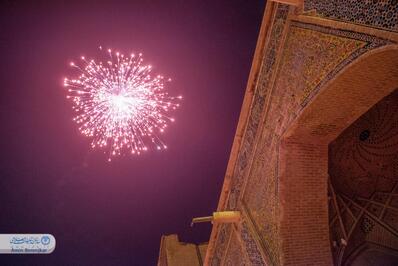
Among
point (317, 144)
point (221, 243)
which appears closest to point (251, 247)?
point (221, 243)

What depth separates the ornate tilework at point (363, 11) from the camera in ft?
8.08

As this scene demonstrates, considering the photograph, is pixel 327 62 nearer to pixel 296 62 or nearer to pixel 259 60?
pixel 296 62

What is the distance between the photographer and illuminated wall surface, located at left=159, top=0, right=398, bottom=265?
10.0 feet

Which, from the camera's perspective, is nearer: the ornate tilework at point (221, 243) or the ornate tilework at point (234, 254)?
the ornate tilework at point (234, 254)

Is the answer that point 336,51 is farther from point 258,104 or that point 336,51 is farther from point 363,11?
point 258,104

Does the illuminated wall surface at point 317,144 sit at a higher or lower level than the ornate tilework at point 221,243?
higher

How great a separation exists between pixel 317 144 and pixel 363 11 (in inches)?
71.6

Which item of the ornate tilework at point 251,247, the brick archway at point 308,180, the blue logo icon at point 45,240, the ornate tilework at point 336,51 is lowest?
the blue logo icon at point 45,240

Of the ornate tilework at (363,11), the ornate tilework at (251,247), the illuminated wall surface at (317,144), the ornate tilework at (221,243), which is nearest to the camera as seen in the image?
the ornate tilework at (363,11)

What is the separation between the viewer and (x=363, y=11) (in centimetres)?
273

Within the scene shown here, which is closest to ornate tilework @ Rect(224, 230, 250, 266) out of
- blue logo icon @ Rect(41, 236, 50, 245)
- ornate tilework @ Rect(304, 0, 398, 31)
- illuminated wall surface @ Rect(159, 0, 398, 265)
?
illuminated wall surface @ Rect(159, 0, 398, 265)

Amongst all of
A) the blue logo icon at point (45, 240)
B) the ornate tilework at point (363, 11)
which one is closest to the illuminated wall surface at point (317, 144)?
the ornate tilework at point (363, 11)

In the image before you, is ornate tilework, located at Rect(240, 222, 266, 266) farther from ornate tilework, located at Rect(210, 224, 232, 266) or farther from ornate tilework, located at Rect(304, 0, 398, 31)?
ornate tilework, located at Rect(304, 0, 398, 31)

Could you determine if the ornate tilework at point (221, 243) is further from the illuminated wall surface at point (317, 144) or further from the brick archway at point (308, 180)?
the brick archway at point (308, 180)
